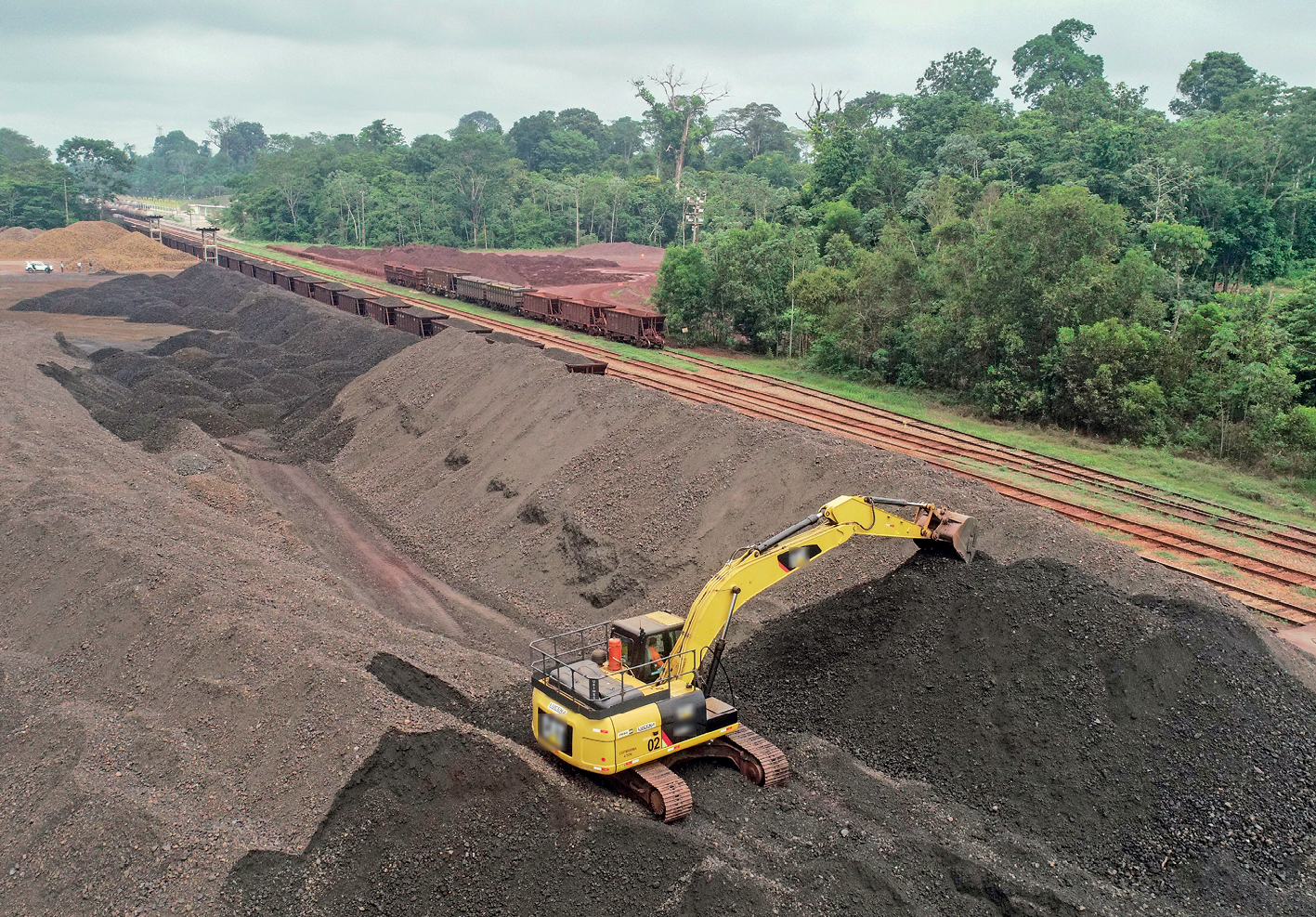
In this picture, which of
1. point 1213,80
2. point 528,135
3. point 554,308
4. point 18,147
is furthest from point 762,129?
point 18,147

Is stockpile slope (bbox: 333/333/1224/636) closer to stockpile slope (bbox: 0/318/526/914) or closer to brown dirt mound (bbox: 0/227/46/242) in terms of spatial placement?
stockpile slope (bbox: 0/318/526/914)

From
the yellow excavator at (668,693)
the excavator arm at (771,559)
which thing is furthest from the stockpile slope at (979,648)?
the yellow excavator at (668,693)

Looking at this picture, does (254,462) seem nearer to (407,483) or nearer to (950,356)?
(407,483)

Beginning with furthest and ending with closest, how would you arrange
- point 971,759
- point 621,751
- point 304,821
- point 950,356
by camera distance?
point 950,356 → point 971,759 → point 621,751 → point 304,821

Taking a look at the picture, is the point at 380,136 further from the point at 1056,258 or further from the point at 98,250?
the point at 1056,258

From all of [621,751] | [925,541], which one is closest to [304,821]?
[621,751]

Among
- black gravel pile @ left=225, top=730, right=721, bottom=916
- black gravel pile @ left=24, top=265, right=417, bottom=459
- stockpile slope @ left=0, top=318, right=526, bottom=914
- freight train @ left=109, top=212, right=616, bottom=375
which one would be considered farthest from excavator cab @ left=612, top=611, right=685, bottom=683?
black gravel pile @ left=24, top=265, right=417, bottom=459
